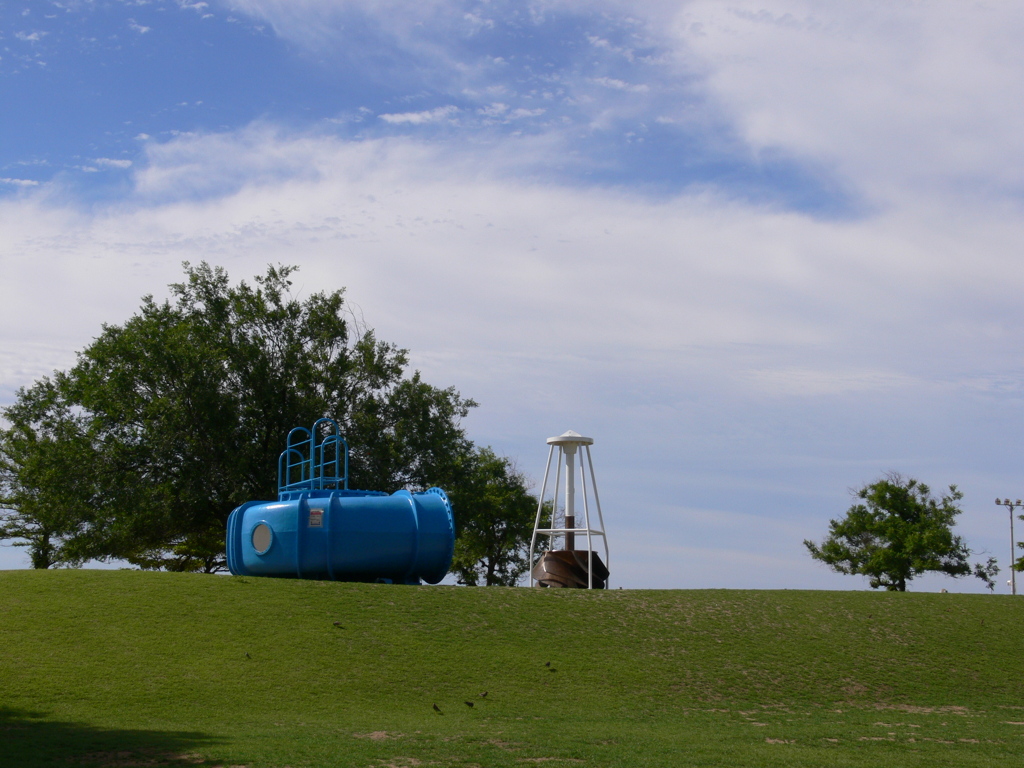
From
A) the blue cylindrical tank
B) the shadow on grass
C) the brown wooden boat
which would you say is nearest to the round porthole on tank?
the blue cylindrical tank

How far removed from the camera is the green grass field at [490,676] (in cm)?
1425

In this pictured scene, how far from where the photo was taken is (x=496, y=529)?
48.3 meters

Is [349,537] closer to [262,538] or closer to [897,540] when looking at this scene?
[262,538]

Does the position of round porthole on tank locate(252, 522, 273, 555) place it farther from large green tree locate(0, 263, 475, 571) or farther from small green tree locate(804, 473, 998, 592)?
small green tree locate(804, 473, 998, 592)

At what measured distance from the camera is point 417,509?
2616 cm

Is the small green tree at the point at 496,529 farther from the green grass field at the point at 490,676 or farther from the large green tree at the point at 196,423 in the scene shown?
the green grass field at the point at 490,676

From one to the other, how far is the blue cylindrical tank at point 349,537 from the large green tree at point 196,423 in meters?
12.1

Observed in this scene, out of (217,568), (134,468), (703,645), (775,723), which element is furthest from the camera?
(217,568)

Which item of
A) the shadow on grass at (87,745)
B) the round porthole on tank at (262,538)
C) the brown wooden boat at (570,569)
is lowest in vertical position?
the shadow on grass at (87,745)

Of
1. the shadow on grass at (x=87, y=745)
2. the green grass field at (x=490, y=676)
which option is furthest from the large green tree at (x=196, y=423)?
the shadow on grass at (x=87, y=745)

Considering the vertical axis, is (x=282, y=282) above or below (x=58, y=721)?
above

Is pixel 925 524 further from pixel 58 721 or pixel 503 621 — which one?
pixel 58 721

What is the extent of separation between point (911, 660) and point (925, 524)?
26460mm

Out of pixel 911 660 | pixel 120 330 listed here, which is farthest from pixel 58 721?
pixel 120 330
